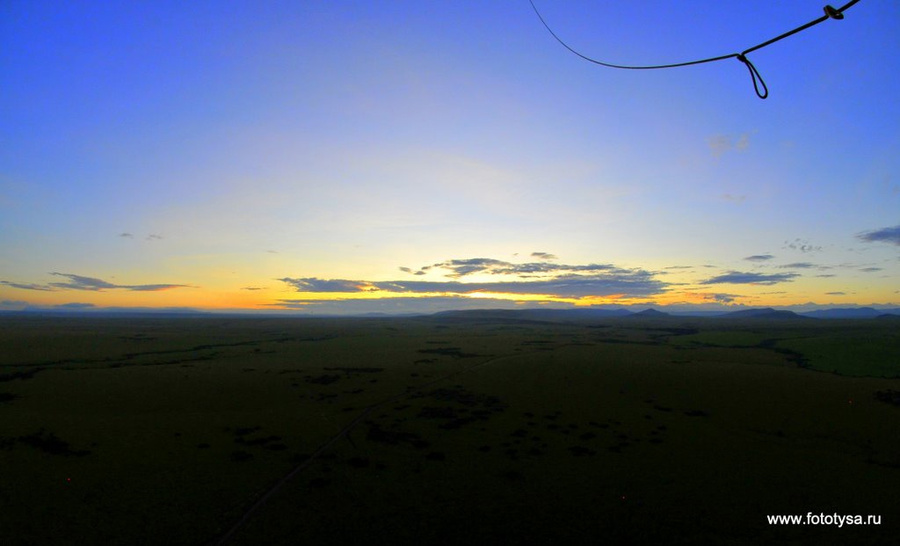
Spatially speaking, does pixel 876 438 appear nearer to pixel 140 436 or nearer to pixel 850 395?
pixel 850 395

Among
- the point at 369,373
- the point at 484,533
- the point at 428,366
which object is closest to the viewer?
the point at 484,533

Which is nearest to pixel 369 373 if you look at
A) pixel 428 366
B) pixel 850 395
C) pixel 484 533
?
pixel 428 366

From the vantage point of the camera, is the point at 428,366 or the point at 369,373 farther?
the point at 428,366

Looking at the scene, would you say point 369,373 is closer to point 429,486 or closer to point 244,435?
point 244,435

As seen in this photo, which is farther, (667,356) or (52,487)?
(667,356)

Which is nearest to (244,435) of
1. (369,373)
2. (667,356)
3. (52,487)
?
(52,487)

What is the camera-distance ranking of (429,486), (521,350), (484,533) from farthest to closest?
(521,350)
(429,486)
(484,533)
